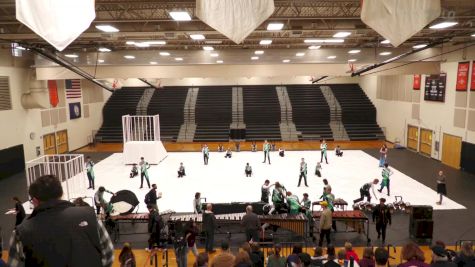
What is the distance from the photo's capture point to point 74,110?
29172mm

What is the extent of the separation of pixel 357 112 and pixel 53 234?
35.5 metres

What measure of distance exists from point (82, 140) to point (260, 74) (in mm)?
17996

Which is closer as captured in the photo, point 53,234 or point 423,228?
point 53,234

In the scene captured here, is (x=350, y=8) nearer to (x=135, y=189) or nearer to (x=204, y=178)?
(x=204, y=178)

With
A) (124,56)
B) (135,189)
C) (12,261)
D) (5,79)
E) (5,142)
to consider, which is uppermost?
(124,56)

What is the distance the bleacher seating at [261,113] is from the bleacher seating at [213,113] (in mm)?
1914

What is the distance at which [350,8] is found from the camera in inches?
518

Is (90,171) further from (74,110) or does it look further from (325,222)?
(74,110)

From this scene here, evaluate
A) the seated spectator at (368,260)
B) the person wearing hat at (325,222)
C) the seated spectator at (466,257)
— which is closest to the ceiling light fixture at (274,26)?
the person wearing hat at (325,222)

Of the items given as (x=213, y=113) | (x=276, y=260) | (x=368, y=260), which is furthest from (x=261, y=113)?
(x=368, y=260)

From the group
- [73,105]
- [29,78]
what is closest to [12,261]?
[29,78]

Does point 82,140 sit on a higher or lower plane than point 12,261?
lower

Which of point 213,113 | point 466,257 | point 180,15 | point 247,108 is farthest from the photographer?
point 247,108

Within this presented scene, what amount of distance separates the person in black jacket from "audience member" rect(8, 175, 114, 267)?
7.95 m
